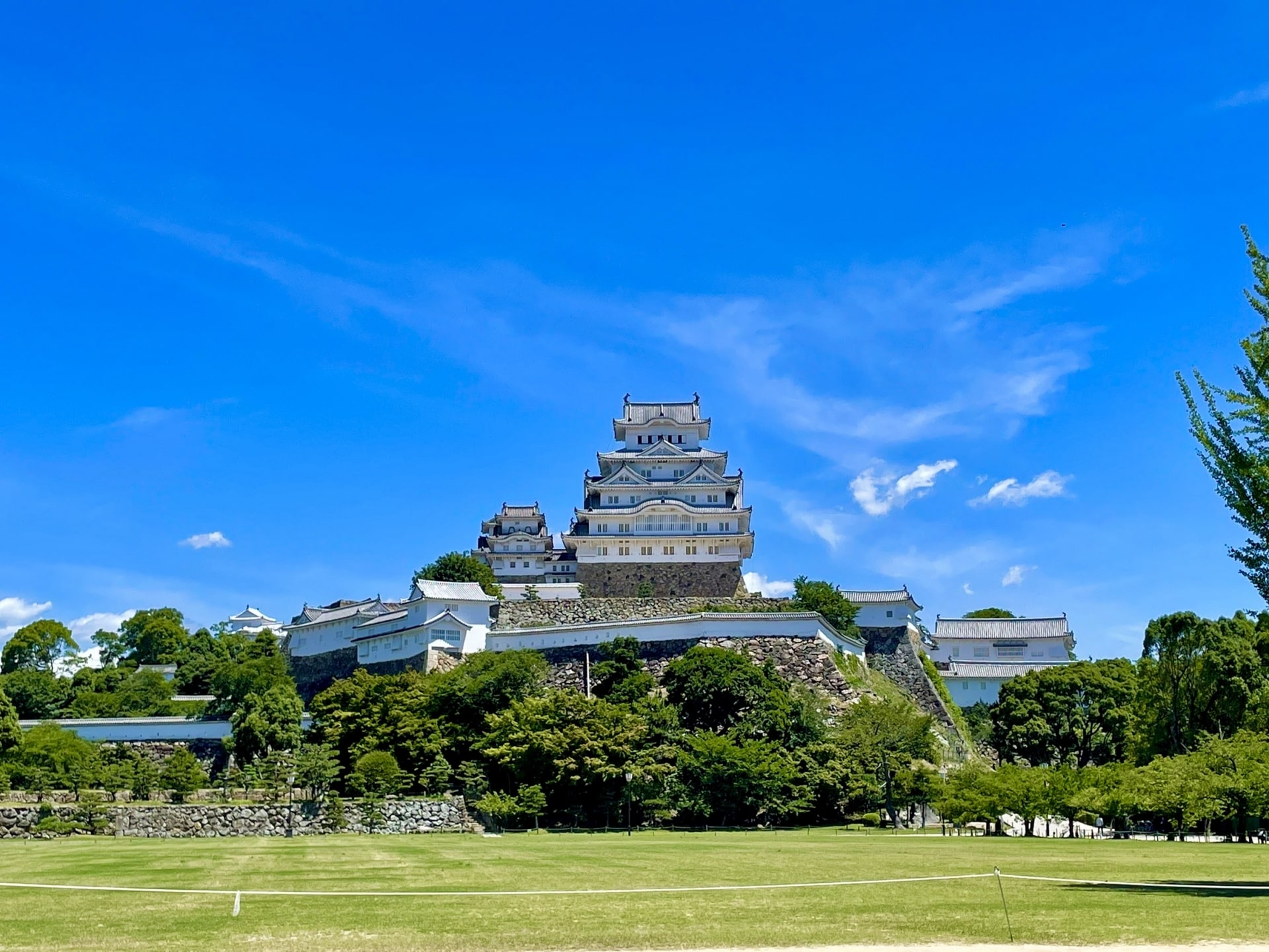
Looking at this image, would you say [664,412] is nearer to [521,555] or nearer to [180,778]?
[521,555]

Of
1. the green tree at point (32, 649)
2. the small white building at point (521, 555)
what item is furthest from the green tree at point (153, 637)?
the small white building at point (521, 555)

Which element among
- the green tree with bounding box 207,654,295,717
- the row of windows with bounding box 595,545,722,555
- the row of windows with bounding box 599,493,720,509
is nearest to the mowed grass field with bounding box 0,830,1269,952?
the green tree with bounding box 207,654,295,717

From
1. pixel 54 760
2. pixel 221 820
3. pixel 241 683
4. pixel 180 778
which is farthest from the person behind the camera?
pixel 241 683

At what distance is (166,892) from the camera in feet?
46.3

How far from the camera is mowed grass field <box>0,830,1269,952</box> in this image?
33.4 ft

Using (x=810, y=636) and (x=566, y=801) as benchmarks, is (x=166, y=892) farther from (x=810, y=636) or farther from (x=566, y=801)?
(x=810, y=636)

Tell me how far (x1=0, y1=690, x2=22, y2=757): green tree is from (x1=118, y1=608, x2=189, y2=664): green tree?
83.2 feet

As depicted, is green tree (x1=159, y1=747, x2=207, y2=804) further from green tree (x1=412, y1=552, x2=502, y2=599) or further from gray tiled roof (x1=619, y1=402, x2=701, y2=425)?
gray tiled roof (x1=619, y1=402, x2=701, y2=425)

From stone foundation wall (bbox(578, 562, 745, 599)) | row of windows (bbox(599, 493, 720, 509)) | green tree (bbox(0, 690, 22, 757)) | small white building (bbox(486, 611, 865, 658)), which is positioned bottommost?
green tree (bbox(0, 690, 22, 757))

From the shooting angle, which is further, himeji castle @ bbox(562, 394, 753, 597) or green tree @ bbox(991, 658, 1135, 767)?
himeji castle @ bbox(562, 394, 753, 597)

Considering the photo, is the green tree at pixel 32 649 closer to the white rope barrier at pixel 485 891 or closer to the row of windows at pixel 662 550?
the row of windows at pixel 662 550

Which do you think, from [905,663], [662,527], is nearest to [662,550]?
[662,527]

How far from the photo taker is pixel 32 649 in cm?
6794

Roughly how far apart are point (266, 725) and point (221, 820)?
35.6ft
